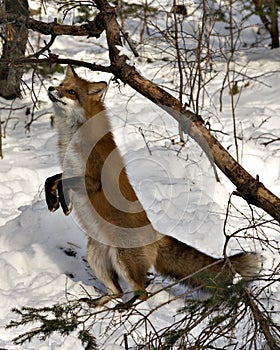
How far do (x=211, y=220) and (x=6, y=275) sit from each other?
220 cm

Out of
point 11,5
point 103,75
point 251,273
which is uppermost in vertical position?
point 11,5

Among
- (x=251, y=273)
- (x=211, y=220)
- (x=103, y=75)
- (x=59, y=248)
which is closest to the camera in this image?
(x=251, y=273)

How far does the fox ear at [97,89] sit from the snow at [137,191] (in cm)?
133

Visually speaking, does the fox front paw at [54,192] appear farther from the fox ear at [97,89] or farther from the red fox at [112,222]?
the fox ear at [97,89]

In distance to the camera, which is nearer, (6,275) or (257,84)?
(6,275)

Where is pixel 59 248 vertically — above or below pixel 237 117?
below

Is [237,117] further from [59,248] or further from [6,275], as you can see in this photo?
[6,275]

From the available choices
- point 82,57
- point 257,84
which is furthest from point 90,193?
point 82,57

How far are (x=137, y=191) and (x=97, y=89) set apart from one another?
1848 mm

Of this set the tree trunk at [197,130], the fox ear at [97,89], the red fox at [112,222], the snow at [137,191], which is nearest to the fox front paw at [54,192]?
the red fox at [112,222]

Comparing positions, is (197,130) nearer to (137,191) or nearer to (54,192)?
(54,192)

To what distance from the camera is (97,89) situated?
6051mm

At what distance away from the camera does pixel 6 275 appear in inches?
226

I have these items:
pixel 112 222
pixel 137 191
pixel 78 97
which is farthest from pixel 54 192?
pixel 137 191
